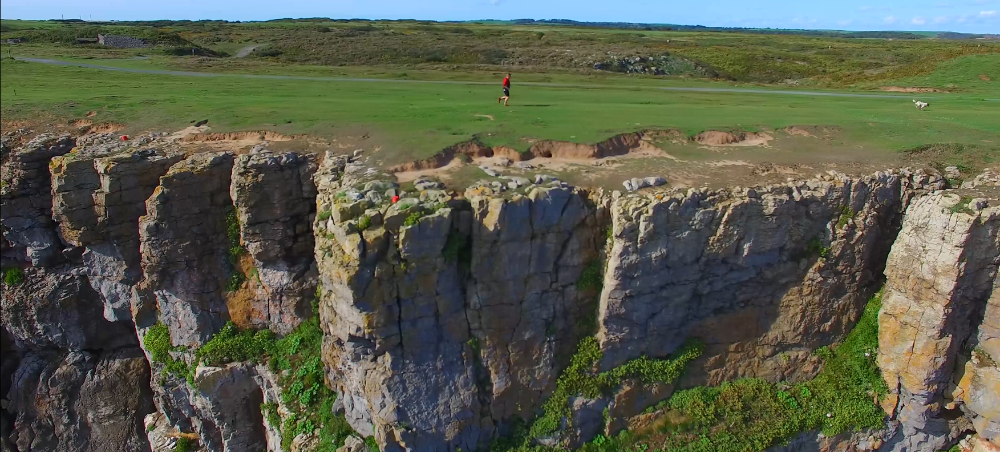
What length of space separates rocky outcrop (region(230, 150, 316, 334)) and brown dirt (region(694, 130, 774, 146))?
980 cm

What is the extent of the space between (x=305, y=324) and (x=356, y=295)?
416cm

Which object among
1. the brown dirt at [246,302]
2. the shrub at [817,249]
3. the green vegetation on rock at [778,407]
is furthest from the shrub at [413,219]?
the shrub at [817,249]

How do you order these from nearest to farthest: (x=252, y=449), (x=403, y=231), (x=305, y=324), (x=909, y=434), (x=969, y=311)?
(x=403, y=231), (x=969, y=311), (x=909, y=434), (x=305, y=324), (x=252, y=449)

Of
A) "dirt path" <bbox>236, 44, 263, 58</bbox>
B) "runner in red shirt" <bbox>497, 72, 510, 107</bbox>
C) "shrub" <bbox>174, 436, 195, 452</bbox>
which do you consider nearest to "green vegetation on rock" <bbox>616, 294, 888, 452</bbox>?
"runner in red shirt" <bbox>497, 72, 510, 107</bbox>

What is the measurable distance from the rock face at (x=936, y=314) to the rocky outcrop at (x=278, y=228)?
12.7 meters

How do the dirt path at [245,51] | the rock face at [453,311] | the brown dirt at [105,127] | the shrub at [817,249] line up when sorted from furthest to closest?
the dirt path at [245,51] → the brown dirt at [105,127] → the shrub at [817,249] → the rock face at [453,311]

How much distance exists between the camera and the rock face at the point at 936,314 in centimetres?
1093

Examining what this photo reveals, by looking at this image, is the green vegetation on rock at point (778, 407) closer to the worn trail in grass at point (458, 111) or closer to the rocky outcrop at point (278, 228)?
Answer: the worn trail in grass at point (458, 111)

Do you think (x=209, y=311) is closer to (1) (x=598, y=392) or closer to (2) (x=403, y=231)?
(2) (x=403, y=231)

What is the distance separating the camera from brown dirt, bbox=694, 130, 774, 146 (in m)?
14.7

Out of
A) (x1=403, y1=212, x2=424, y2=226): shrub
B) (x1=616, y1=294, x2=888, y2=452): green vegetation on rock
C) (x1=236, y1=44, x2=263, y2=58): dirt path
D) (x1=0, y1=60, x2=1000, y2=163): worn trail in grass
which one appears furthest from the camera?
(x1=236, y1=44, x2=263, y2=58): dirt path

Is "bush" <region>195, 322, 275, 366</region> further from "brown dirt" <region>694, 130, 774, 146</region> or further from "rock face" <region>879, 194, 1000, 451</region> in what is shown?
"rock face" <region>879, 194, 1000, 451</region>

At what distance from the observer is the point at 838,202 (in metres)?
11.9

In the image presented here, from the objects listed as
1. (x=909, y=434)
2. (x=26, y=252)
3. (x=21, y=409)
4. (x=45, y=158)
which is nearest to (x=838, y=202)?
(x=909, y=434)
